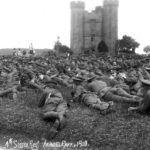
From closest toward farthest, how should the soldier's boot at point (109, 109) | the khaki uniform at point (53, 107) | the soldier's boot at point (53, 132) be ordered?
the soldier's boot at point (53, 132), the khaki uniform at point (53, 107), the soldier's boot at point (109, 109)

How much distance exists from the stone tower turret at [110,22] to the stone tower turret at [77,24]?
582cm

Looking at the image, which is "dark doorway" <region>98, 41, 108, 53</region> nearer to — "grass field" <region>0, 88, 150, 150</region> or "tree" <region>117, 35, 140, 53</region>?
"tree" <region>117, 35, 140, 53</region>

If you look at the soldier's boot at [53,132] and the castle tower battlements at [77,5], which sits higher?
the castle tower battlements at [77,5]

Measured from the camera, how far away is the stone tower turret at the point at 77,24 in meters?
71.4

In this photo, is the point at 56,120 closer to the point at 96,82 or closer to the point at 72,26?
the point at 96,82

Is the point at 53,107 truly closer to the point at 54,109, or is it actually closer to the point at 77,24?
the point at 54,109

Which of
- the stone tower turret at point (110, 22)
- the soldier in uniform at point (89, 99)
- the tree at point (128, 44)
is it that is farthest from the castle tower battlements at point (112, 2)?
the soldier in uniform at point (89, 99)

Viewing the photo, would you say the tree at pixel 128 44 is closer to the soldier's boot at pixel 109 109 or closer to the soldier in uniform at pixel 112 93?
the soldier in uniform at pixel 112 93

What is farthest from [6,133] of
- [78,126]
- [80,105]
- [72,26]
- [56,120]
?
[72,26]

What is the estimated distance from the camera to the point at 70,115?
26.1ft

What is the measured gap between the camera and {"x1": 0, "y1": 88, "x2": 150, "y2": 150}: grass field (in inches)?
254

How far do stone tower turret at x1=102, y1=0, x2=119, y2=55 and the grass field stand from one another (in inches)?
2548

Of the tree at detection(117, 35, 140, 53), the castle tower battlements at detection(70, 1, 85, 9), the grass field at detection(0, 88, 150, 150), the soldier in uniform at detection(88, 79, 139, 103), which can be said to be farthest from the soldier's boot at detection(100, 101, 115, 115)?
the castle tower battlements at detection(70, 1, 85, 9)

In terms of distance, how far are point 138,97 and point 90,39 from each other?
65547 mm
